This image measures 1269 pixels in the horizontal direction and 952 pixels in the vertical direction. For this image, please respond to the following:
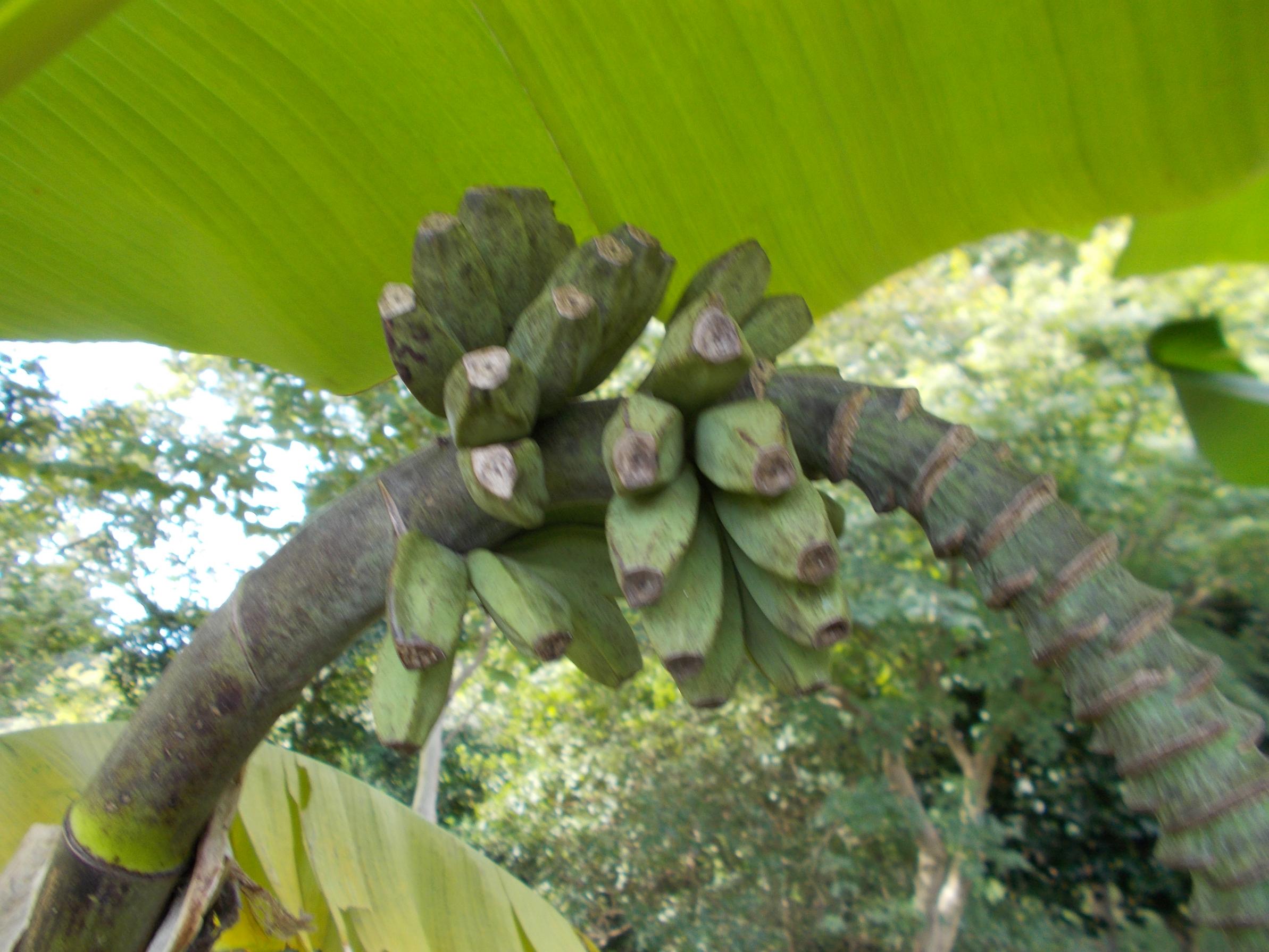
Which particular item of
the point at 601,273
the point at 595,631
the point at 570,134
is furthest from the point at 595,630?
the point at 570,134

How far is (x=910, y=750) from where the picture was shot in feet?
16.3

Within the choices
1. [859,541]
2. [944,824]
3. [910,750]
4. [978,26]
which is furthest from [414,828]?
[910,750]

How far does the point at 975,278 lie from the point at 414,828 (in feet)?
15.0

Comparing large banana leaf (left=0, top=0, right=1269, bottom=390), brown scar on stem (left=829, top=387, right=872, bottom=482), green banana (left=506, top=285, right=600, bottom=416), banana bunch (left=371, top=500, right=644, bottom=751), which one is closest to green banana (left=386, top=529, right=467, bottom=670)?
banana bunch (left=371, top=500, right=644, bottom=751)

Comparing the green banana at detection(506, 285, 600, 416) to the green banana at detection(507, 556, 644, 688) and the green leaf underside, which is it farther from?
the green leaf underside

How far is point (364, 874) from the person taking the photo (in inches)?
42.8

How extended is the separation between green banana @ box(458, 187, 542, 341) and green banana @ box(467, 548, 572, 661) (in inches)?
5.5

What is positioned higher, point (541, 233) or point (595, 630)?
point (541, 233)

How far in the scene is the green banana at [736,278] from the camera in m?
0.48

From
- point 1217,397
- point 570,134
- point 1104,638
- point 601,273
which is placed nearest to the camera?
point 1104,638

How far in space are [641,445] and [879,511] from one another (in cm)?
12

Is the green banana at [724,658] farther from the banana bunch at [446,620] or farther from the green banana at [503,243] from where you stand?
the green banana at [503,243]

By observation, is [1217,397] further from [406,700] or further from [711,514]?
[406,700]

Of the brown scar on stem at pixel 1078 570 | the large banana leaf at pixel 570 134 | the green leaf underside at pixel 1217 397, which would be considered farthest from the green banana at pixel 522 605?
the green leaf underside at pixel 1217 397
